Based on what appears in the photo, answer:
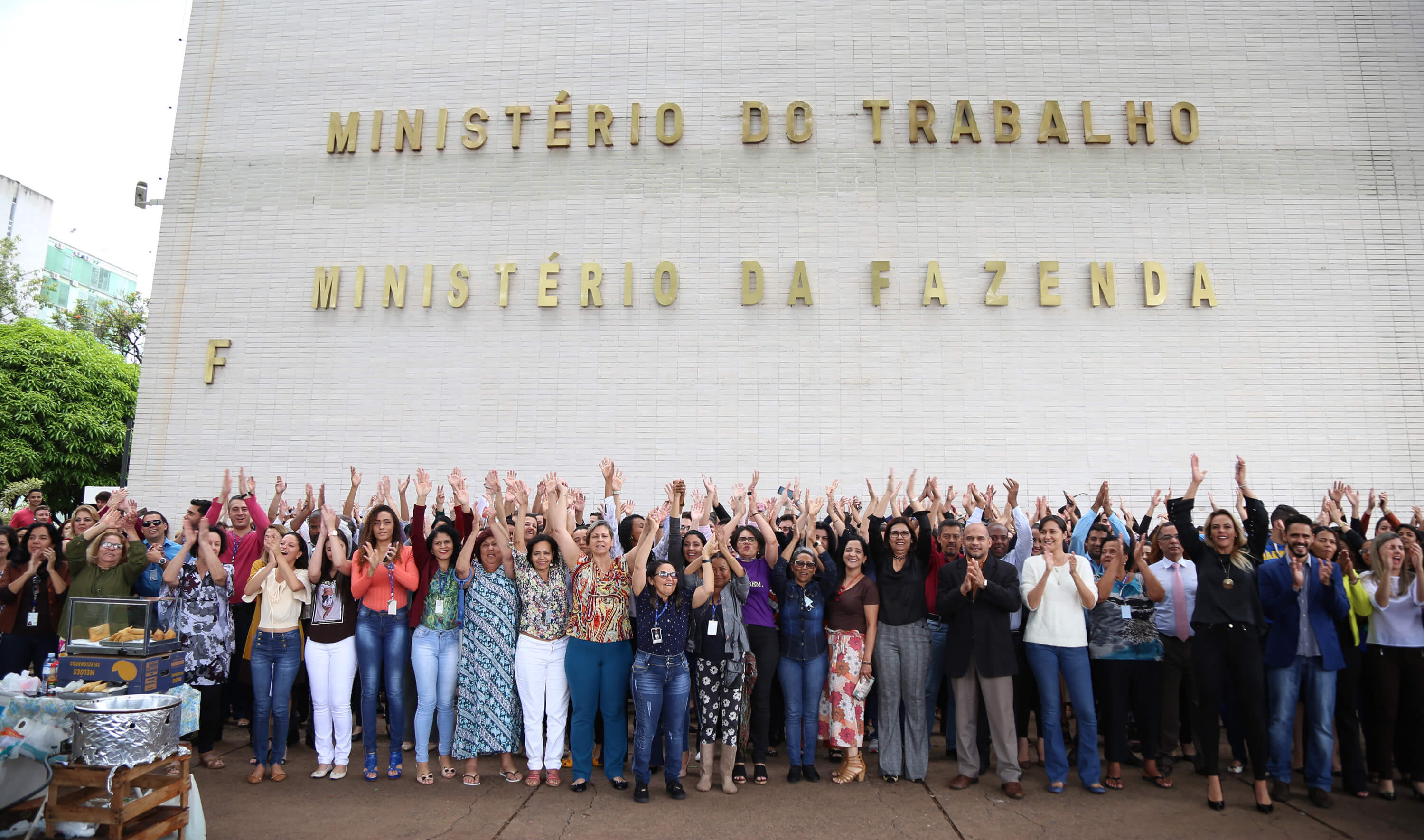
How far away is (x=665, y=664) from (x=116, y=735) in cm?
300

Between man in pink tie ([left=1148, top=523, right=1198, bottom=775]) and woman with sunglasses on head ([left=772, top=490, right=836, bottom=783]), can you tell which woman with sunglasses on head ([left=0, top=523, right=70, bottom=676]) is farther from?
man in pink tie ([left=1148, top=523, right=1198, bottom=775])

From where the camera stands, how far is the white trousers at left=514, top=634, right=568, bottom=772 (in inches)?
219

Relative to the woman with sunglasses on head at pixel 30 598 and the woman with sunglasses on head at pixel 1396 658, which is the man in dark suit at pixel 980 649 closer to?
the woman with sunglasses on head at pixel 1396 658

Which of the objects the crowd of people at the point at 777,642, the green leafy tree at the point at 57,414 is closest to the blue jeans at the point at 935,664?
the crowd of people at the point at 777,642

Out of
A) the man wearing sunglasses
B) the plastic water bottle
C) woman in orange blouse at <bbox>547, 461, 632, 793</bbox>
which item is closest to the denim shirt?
woman in orange blouse at <bbox>547, 461, 632, 793</bbox>

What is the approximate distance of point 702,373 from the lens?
36.3 ft

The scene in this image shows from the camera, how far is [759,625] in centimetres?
579

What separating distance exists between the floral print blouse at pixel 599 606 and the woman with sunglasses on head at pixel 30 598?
409cm

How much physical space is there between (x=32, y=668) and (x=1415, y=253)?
52.5ft

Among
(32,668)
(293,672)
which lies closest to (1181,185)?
(293,672)

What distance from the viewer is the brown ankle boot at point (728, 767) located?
544 cm

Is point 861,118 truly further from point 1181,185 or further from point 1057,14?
point 1181,185

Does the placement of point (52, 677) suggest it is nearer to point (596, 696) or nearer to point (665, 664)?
point (596, 696)

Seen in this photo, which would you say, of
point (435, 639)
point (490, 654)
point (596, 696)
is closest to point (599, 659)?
point (596, 696)
